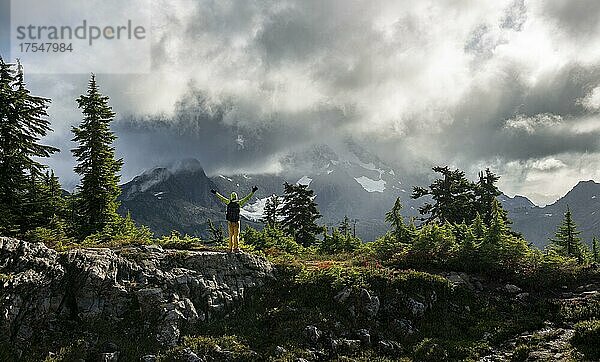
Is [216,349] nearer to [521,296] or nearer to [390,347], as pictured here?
[390,347]

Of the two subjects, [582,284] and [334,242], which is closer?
[582,284]

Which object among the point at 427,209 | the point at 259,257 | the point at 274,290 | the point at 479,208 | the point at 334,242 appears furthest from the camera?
the point at 427,209

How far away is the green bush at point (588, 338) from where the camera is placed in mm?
15266

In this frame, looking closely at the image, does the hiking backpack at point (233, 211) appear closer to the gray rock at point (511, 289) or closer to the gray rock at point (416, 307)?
the gray rock at point (416, 307)

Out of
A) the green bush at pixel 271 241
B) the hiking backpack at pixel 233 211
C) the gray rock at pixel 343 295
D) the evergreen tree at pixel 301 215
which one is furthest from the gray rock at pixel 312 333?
the evergreen tree at pixel 301 215

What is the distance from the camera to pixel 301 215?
52625mm

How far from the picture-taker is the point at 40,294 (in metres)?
16.2

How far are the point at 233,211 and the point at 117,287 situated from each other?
6.29 m

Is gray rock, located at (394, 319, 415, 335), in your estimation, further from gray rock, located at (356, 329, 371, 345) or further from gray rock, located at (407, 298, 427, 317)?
gray rock, located at (356, 329, 371, 345)

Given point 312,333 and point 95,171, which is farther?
point 95,171

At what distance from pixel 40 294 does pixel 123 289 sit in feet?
9.98

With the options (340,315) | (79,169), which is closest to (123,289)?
(340,315)

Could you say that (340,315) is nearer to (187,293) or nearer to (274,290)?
(274,290)

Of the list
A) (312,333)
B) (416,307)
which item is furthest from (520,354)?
(312,333)
